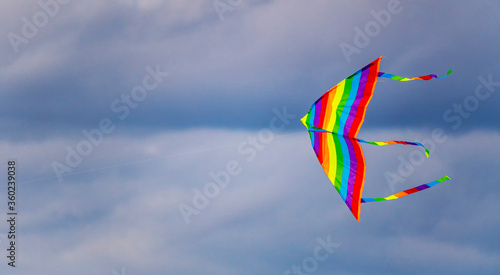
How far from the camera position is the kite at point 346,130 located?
36031 mm

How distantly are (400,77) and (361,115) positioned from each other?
107 inches

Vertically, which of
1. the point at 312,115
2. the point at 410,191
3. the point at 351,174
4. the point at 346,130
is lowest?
the point at 410,191

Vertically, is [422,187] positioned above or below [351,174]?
below

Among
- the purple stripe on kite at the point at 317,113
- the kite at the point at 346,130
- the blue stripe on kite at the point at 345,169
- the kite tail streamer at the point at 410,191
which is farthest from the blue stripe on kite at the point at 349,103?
the kite tail streamer at the point at 410,191

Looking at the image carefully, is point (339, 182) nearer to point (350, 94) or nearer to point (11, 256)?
point (350, 94)

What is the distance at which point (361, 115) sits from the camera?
121ft

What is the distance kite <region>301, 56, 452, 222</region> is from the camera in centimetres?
3603

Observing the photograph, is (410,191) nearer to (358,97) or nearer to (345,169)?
(345,169)

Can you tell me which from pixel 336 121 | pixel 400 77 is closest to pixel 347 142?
pixel 336 121

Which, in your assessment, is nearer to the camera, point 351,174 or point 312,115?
point 351,174

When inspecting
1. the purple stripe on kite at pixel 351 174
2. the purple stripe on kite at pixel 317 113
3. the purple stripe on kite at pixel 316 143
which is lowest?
the purple stripe on kite at pixel 351 174

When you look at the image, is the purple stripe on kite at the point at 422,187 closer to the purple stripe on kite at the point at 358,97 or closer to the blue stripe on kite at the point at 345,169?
the blue stripe on kite at the point at 345,169

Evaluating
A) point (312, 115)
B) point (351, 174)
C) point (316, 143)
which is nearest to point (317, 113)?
point (312, 115)

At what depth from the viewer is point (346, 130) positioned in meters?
37.0
